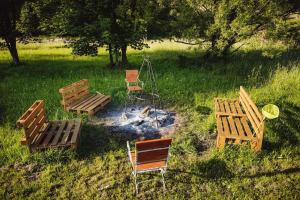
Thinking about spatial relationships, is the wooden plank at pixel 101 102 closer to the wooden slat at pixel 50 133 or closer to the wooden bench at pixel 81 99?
the wooden bench at pixel 81 99

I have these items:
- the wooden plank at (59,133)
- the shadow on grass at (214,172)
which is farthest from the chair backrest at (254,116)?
the wooden plank at (59,133)

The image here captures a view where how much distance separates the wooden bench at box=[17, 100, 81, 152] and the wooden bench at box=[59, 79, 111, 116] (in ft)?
3.52

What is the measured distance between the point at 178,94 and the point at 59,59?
29.3 ft

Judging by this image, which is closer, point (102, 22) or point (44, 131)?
point (44, 131)

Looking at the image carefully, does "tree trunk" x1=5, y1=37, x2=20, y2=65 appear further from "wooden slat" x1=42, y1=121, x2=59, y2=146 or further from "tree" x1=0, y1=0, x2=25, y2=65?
"wooden slat" x1=42, y1=121, x2=59, y2=146

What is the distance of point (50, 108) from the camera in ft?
30.1

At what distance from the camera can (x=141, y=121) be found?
319 inches

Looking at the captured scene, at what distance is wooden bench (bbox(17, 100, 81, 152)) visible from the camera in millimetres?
6293

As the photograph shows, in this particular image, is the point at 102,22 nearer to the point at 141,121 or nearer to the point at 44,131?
the point at 141,121

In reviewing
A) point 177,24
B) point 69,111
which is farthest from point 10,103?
point 177,24

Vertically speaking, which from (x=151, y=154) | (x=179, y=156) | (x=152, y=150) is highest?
(x=152, y=150)

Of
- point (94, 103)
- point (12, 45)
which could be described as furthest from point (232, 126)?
point (12, 45)

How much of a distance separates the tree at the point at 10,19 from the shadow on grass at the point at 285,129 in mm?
12394

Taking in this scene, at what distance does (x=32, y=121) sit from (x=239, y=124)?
5059 mm
